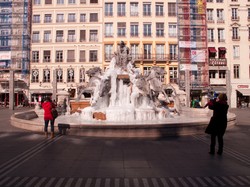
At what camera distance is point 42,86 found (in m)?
48.0

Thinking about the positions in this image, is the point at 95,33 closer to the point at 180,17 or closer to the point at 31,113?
the point at 180,17

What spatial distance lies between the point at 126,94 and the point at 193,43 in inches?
1365

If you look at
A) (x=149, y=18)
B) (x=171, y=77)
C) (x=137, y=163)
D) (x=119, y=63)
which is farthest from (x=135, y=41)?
(x=137, y=163)

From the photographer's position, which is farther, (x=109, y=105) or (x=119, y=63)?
(x=119, y=63)

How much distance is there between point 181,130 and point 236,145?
7.44 feet

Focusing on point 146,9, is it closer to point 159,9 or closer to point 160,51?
point 159,9

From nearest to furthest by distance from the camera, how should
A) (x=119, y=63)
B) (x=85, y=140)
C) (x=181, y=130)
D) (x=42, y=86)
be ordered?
(x=85, y=140), (x=181, y=130), (x=119, y=63), (x=42, y=86)

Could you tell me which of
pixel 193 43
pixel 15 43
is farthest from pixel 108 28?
pixel 15 43

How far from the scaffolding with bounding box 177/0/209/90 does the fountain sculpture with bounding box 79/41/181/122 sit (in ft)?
96.9

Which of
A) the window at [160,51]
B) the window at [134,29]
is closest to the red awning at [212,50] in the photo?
the window at [160,51]

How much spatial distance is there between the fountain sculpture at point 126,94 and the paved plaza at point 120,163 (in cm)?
528

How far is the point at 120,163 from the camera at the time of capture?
623 centimetres

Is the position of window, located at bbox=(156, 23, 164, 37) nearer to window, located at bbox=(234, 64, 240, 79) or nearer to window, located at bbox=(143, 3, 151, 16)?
window, located at bbox=(143, 3, 151, 16)

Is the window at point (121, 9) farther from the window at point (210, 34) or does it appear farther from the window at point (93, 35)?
the window at point (210, 34)
